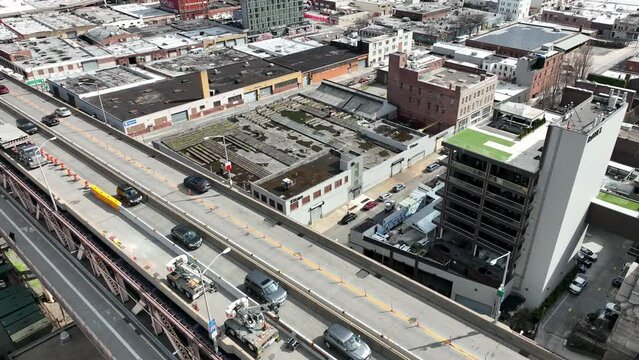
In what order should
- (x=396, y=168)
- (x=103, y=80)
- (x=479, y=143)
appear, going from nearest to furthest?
1. (x=479, y=143)
2. (x=396, y=168)
3. (x=103, y=80)

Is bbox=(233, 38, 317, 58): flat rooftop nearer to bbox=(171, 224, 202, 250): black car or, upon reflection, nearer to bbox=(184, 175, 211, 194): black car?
bbox=(184, 175, 211, 194): black car

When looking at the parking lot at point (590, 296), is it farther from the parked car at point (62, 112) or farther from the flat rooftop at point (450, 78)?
the parked car at point (62, 112)

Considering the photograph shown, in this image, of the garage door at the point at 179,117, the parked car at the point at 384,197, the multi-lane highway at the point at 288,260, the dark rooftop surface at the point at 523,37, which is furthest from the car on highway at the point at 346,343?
the dark rooftop surface at the point at 523,37

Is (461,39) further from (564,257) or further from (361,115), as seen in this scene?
(564,257)

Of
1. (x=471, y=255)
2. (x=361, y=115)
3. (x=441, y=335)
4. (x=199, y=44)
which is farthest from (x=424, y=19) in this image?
(x=441, y=335)

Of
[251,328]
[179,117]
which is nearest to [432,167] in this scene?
[179,117]

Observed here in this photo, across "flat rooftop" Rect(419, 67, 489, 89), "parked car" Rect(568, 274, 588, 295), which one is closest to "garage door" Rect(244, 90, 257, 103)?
"flat rooftop" Rect(419, 67, 489, 89)

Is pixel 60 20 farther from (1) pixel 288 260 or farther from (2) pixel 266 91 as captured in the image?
(1) pixel 288 260
